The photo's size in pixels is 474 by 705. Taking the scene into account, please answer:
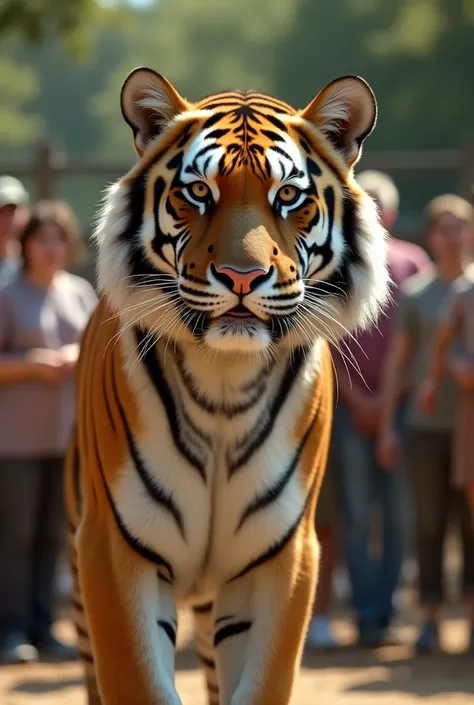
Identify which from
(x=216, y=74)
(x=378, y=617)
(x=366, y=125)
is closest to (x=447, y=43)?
(x=216, y=74)

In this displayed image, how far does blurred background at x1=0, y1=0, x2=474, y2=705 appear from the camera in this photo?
616 centimetres

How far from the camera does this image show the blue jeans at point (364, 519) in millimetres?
6703

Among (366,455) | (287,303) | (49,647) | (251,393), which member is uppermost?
(287,303)

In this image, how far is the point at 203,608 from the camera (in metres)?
4.43

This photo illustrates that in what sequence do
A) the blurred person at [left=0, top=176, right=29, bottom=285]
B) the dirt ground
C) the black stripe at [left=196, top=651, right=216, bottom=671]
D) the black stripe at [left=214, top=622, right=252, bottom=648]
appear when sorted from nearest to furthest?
the black stripe at [left=214, top=622, right=252, bottom=648] < the black stripe at [left=196, top=651, right=216, bottom=671] < the dirt ground < the blurred person at [left=0, top=176, right=29, bottom=285]

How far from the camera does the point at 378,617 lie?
21.9ft

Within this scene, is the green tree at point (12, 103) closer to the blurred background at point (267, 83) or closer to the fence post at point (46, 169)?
the blurred background at point (267, 83)

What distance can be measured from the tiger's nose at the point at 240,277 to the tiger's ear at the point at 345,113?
1.96ft

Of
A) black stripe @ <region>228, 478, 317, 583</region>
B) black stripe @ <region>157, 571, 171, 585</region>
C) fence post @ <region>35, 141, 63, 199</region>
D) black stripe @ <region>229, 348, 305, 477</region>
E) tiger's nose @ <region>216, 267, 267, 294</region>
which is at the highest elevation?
fence post @ <region>35, 141, 63, 199</region>

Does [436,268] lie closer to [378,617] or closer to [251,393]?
[378,617]

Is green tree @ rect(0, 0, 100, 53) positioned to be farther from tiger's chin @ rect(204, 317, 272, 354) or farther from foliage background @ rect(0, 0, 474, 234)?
tiger's chin @ rect(204, 317, 272, 354)

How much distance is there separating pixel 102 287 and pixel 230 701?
1031 millimetres

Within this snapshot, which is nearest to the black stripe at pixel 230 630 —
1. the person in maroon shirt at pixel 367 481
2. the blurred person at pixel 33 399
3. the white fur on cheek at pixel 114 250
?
the white fur on cheek at pixel 114 250

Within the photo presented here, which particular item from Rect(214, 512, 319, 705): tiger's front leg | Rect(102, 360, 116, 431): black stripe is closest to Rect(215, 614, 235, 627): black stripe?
Rect(214, 512, 319, 705): tiger's front leg
